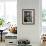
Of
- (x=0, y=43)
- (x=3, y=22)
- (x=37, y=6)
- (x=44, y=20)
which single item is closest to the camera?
(x=37, y=6)

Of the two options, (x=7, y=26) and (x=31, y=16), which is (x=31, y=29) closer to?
(x=31, y=16)

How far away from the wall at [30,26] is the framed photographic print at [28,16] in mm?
113

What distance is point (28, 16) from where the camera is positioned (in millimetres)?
5535

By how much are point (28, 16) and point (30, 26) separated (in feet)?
1.28

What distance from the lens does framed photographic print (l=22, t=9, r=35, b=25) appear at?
5.49 meters

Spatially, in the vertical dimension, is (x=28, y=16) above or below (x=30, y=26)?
above

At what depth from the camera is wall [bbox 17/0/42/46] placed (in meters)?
5.45

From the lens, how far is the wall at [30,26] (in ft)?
17.9

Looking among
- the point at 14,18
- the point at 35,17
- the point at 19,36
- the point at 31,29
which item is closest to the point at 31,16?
the point at 35,17

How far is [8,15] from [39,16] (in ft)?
7.82

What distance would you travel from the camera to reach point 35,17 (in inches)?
216

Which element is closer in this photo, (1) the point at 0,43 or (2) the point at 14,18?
(1) the point at 0,43

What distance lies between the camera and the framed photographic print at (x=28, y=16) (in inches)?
216

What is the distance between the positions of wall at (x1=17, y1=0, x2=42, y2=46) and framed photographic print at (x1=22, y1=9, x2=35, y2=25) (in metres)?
0.11
